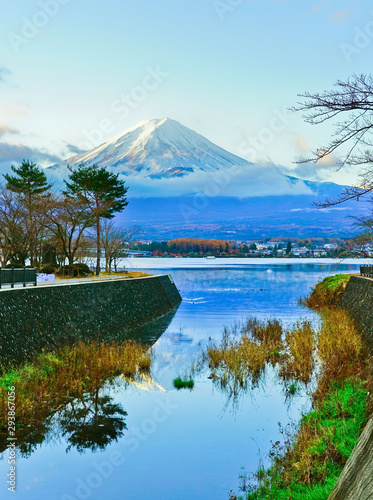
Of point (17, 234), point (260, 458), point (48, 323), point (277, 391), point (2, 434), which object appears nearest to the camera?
point (260, 458)

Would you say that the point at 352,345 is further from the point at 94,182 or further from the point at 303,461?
the point at 94,182

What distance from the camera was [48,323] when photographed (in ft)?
61.3

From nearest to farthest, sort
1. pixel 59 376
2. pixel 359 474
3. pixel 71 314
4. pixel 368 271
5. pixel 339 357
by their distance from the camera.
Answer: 1. pixel 359 474
2. pixel 59 376
3. pixel 339 357
4. pixel 71 314
5. pixel 368 271

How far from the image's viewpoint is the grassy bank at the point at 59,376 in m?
12.2

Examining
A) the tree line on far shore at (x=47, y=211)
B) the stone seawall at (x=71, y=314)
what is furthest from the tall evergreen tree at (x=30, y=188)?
the stone seawall at (x=71, y=314)

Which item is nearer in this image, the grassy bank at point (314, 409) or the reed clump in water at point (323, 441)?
the reed clump in water at point (323, 441)

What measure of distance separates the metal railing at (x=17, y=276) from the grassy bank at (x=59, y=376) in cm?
349

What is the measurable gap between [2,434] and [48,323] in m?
7.84

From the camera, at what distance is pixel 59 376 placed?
48.5ft

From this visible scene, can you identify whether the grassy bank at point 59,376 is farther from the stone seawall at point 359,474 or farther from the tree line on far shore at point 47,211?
the tree line on far shore at point 47,211

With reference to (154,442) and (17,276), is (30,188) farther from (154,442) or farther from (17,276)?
(154,442)

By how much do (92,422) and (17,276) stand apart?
31.3 feet

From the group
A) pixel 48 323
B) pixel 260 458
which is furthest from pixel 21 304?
pixel 260 458

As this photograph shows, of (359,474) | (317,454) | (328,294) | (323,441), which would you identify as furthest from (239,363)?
(328,294)
